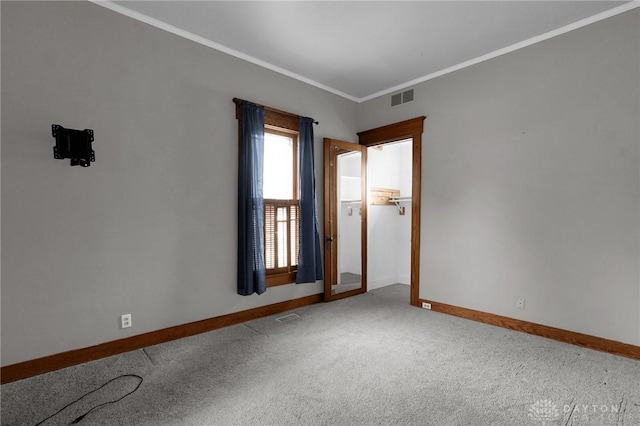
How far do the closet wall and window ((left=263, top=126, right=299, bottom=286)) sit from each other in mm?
1456

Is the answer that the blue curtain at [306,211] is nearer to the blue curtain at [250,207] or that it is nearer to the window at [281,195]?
the window at [281,195]

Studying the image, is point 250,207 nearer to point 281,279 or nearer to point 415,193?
point 281,279

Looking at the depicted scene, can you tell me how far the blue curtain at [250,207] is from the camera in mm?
3354

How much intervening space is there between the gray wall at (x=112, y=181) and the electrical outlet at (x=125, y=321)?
45 mm

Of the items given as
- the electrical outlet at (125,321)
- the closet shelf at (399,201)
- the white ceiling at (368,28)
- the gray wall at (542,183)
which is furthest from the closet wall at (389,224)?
the electrical outlet at (125,321)

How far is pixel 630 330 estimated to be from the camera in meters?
2.63

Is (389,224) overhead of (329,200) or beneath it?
beneath

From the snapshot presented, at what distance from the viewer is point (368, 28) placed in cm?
298

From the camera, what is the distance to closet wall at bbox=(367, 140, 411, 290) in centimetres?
506

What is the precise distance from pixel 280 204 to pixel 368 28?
2106mm

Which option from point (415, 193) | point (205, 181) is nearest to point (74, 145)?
point (205, 181)

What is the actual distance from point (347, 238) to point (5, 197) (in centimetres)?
383

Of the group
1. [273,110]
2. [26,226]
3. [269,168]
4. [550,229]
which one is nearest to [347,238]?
[269,168]

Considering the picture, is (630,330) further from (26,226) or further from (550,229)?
(26,226)
